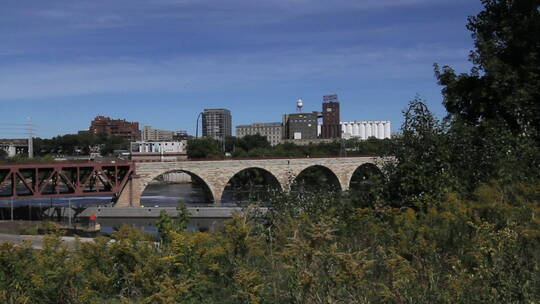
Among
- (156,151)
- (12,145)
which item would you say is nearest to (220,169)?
(156,151)

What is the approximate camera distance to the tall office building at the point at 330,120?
533 feet

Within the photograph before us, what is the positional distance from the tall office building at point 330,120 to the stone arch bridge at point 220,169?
102 meters

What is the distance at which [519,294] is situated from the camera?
3.25 m

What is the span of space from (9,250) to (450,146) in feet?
25.4

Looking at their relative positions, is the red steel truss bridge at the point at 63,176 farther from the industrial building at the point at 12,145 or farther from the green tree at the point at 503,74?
the industrial building at the point at 12,145

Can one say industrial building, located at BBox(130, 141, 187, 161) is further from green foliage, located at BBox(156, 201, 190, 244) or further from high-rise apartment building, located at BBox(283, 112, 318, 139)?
green foliage, located at BBox(156, 201, 190, 244)

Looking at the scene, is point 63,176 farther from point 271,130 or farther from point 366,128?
point 366,128

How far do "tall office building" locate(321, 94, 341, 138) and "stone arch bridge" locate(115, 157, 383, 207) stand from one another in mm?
101605

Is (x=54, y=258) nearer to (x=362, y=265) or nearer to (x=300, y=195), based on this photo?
(x=362, y=265)

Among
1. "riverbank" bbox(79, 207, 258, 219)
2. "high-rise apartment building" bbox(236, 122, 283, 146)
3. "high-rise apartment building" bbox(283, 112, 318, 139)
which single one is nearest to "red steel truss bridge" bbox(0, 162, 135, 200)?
"riverbank" bbox(79, 207, 258, 219)

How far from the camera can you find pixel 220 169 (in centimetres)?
4991

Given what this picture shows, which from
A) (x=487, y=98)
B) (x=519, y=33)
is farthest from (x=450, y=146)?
(x=519, y=33)

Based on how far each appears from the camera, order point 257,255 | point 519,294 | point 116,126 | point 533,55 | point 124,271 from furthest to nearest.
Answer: point 116,126 < point 533,55 < point 257,255 < point 124,271 < point 519,294

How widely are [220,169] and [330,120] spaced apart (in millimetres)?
118097
